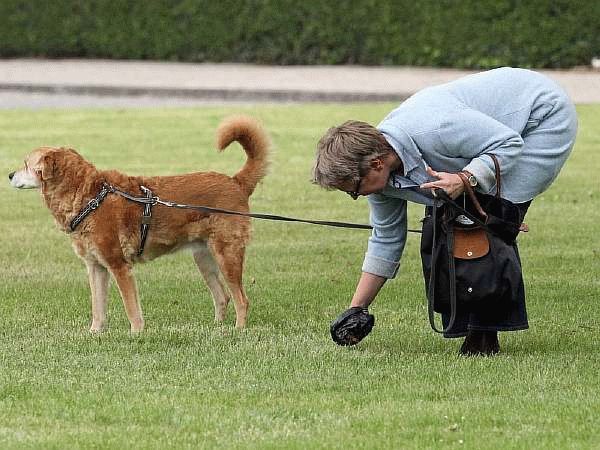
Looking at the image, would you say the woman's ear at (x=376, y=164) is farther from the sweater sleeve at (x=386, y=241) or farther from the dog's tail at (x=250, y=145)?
the dog's tail at (x=250, y=145)

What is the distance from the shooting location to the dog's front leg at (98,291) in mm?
A: 6797

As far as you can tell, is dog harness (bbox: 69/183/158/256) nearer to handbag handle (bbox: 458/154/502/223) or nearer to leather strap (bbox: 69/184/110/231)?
leather strap (bbox: 69/184/110/231)

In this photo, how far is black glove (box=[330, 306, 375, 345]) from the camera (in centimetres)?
588

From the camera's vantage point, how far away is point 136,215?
22.3 feet

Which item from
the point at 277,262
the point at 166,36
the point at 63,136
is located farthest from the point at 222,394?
the point at 166,36

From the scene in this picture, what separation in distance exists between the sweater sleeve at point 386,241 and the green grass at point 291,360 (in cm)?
42

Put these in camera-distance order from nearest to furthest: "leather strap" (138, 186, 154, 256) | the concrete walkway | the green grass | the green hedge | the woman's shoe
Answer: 1. the green grass
2. the woman's shoe
3. "leather strap" (138, 186, 154, 256)
4. the concrete walkway
5. the green hedge

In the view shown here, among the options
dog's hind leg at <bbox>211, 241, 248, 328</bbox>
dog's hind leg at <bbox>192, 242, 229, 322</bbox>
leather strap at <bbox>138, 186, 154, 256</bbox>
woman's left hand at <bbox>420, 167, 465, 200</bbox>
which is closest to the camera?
woman's left hand at <bbox>420, 167, 465, 200</bbox>

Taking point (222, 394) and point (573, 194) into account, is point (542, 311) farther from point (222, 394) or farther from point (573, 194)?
point (573, 194)

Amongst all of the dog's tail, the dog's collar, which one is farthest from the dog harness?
the dog's tail

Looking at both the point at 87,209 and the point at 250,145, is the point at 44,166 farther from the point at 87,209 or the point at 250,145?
the point at 250,145

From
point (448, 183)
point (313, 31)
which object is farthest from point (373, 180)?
point (313, 31)

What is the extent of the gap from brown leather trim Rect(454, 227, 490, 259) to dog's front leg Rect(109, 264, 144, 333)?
1999mm

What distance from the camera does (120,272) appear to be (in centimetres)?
675
